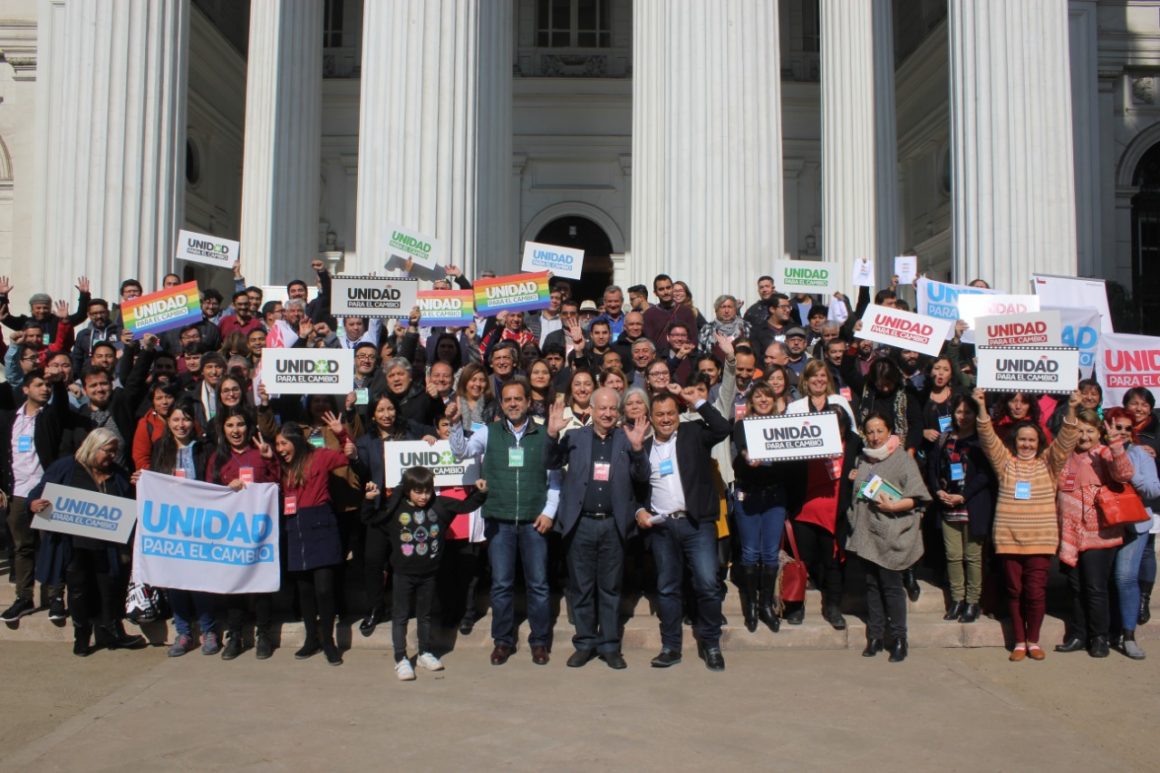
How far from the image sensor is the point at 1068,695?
23.6 feet

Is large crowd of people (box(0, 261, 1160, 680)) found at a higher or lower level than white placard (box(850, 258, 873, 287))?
lower

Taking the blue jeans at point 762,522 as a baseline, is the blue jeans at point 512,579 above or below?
below

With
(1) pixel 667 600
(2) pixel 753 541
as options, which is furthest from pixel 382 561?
(2) pixel 753 541

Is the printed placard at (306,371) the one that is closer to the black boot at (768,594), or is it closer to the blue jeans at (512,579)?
the blue jeans at (512,579)

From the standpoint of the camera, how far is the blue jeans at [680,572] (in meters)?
7.71

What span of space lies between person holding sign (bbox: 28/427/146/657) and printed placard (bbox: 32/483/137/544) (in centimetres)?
12

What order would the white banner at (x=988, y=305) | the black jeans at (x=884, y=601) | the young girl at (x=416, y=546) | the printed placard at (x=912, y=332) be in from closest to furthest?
the young girl at (x=416, y=546)
the black jeans at (x=884, y=601)
the printed placard at (x=912, y=332)
the white banner at (x=988, y=305)

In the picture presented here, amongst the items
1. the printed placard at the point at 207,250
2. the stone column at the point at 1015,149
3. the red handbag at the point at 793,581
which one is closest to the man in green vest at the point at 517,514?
the red handbag at the point at 793,581

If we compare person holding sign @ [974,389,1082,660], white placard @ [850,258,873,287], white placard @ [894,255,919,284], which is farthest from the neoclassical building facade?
person holding sign @ [974,389,1082,660]

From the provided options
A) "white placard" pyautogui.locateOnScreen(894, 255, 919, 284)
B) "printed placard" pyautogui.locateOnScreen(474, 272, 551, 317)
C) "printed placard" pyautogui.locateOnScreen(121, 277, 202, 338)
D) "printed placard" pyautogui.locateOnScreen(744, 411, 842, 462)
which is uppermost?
"white placard" pyautogui.locateOnScreen(894, 255, 919, 284)

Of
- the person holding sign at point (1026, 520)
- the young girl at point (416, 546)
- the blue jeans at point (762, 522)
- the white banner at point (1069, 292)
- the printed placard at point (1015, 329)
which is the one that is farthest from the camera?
the white banner at point (1069, 292)

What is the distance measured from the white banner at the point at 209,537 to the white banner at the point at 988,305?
752 centimetres

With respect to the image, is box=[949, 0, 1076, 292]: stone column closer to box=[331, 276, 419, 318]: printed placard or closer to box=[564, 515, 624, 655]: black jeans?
box=[331, 276, 419, 318]: printed placard

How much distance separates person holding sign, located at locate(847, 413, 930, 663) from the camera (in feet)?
26.1
